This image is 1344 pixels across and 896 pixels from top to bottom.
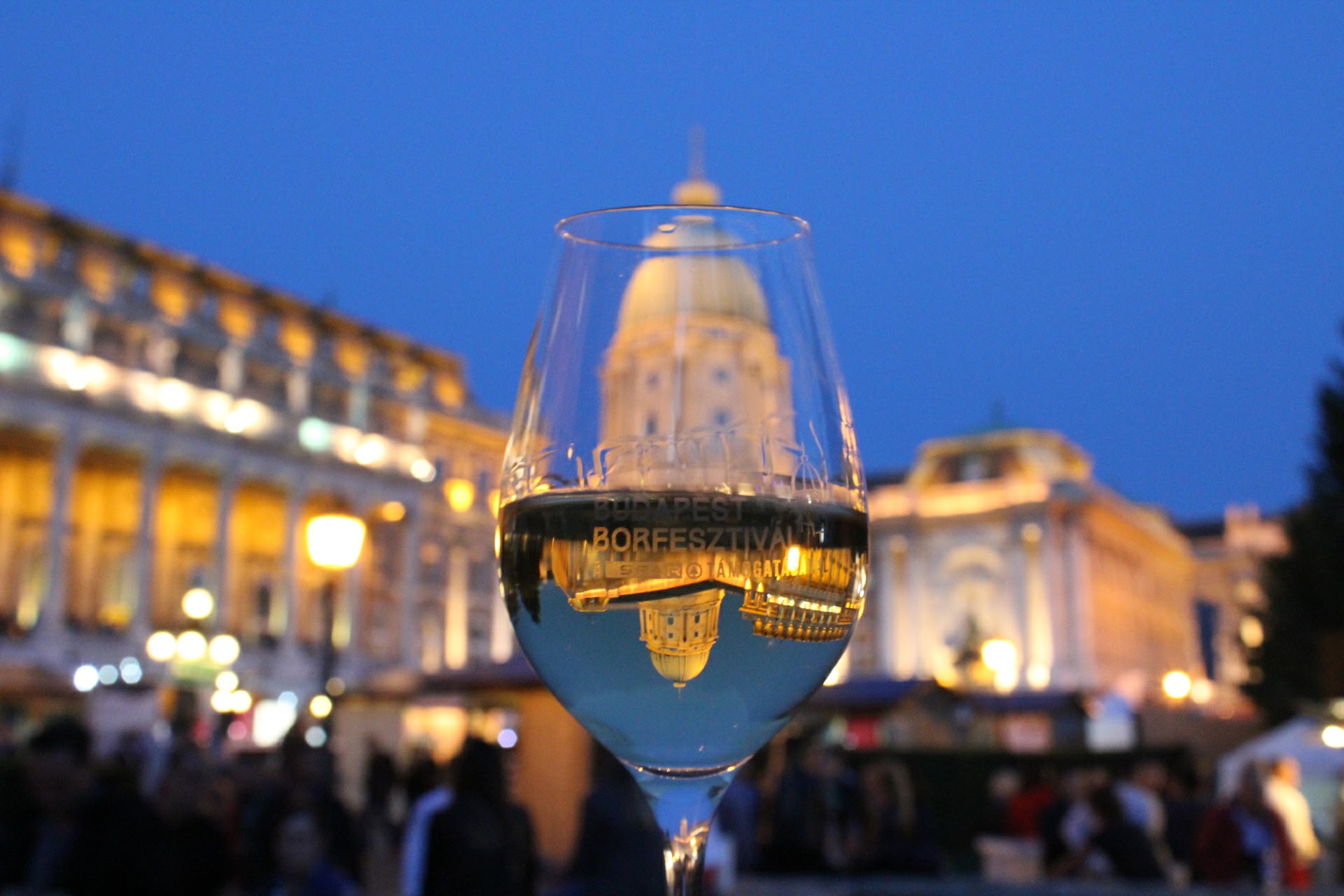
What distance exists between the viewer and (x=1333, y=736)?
17203mm

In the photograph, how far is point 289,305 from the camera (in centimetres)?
5266

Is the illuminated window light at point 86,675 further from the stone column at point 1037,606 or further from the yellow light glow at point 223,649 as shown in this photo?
the stone column at point 1037,606

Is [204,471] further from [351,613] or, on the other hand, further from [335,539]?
[335,539]

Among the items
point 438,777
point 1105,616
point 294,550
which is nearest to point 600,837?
point 438,777

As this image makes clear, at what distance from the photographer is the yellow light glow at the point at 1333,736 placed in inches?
663

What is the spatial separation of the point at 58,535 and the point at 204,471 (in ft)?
20.8

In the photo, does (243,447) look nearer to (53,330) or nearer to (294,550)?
(294,550)

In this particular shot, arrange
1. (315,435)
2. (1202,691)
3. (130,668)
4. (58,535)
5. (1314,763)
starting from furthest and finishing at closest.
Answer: (1202,691), (315,435), (58,535), (130,668), (1314,763)

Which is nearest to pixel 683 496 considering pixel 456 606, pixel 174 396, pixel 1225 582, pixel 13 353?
pixel 13 353

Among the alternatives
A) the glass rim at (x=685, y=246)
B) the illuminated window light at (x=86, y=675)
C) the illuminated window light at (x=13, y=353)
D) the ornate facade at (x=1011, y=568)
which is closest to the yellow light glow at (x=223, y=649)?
the illuminated window light at (x=86, y=675)

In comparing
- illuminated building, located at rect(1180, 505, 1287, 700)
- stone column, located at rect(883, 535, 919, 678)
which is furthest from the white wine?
illuminated building, located at rect(1180, 505, 1287, 700)

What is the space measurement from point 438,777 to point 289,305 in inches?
1704

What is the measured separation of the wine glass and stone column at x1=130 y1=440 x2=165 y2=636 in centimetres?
4344

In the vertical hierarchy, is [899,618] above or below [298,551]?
below
